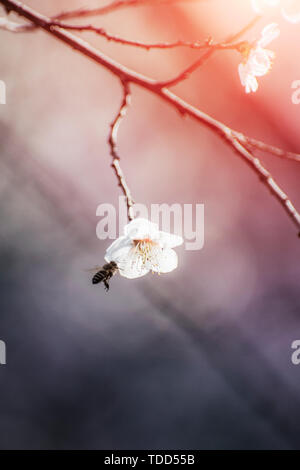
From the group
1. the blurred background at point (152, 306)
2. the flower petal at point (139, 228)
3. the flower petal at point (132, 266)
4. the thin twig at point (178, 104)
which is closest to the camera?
the thin twig at point (178, 104)

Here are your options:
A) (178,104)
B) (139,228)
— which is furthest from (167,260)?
(178,104)

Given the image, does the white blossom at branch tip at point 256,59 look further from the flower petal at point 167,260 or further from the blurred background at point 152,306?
the blurred background at point 152,306

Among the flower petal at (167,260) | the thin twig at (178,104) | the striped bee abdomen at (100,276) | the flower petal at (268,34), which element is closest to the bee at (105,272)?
the striped bee abdomen at (100,276)

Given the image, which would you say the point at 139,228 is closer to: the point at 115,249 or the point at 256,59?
the point at 115,249

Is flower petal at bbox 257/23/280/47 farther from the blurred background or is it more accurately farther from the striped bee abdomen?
the blurred background

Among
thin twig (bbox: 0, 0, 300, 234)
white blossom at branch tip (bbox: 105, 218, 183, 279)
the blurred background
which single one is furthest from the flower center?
the blurred background
